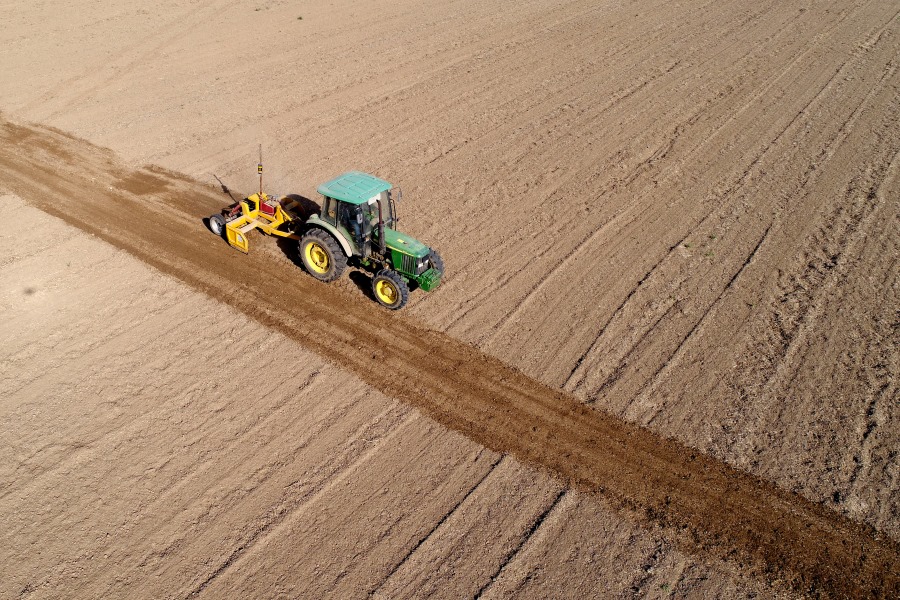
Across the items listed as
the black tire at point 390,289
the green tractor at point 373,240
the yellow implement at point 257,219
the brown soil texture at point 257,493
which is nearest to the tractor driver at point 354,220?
the green tractor at point 373,240

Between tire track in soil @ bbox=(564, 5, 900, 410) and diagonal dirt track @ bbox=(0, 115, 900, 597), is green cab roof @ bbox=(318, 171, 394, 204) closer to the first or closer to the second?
diagonal dirt track @ bbox=(0, 115, 900, 597)

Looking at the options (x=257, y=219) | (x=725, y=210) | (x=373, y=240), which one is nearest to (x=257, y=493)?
(x=373, y=240)

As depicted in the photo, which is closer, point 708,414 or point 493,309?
point 708,414

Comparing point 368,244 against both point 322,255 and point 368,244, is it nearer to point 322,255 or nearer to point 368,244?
point 368,244

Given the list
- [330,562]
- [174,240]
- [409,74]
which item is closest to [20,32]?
[409,74]

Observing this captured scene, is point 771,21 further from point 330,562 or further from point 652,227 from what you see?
point 330,562

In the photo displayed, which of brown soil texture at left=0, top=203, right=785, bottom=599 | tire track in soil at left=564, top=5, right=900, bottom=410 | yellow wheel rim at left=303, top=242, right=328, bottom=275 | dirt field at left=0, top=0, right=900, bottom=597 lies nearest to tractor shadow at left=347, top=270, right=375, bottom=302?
dirt field at left=0, top=0, right=900, bottom=597

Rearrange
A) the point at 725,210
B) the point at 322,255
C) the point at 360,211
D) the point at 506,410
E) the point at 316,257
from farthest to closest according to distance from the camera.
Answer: the point at 725,210, the point at 316,257, the point at 322,255, the point at 360,211, the point at 506,410
